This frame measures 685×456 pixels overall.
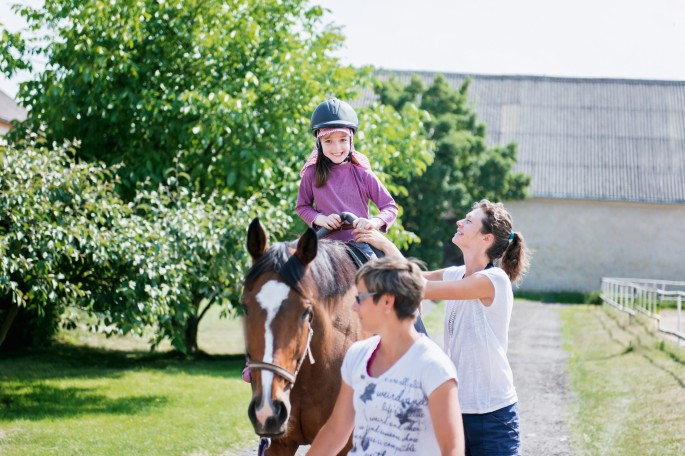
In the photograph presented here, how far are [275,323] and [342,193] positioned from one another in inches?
60.6

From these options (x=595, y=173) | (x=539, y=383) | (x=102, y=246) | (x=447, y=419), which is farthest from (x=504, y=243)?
(x=595, y=173)

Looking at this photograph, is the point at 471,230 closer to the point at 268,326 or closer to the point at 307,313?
the point at 307,313

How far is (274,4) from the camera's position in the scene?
44.0ft

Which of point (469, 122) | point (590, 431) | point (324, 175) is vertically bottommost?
point (590, 431)

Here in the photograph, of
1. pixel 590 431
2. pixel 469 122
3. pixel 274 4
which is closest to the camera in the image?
pixel 590 431

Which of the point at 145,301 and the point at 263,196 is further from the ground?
the point at 263,196

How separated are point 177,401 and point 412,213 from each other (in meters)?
14.9

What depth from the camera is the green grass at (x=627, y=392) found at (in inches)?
337

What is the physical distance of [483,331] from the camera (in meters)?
4.02

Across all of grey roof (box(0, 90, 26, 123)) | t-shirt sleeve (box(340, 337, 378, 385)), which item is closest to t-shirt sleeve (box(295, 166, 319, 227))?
t-shirt sleeve (box(340, 337, 378, 385))

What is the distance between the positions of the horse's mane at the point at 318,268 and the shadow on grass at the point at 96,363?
30.1 ft

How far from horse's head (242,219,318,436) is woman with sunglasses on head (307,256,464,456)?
0.33 metres

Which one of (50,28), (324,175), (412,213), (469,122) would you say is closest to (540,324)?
(412,213)

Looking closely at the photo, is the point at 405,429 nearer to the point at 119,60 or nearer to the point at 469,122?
the point at 119,60
